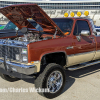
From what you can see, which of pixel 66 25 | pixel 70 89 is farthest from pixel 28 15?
pixel 70 89

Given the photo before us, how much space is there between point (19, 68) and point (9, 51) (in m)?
0.61

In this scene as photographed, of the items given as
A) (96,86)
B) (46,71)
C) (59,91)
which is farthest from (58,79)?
(96,86)

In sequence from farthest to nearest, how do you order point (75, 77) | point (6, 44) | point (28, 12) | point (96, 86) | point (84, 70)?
point (84, 70) → point (75, 77) → point (96, 86) → point (28, 12) → point (6, 44)

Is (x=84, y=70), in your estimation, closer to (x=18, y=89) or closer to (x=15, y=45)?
(x=18, y=89)

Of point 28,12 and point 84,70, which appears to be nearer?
point 28,12

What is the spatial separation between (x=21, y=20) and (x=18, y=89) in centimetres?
216

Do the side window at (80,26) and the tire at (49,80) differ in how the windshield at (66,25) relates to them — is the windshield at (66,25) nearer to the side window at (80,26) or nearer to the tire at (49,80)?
the side window at (80,26)

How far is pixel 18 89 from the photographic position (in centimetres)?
427

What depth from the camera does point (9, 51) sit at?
12.4ft

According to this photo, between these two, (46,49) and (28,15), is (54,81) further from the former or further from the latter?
(28,15)

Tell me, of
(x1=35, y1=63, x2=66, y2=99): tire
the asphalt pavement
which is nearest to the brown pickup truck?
(x1=35, y1=63, x2=66, y2=99): tire

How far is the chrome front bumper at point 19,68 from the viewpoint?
3370 mm

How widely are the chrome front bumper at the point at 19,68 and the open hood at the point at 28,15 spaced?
1348 millimetres

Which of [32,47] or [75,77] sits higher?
[32,47]
